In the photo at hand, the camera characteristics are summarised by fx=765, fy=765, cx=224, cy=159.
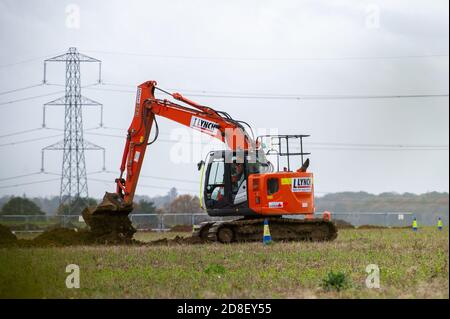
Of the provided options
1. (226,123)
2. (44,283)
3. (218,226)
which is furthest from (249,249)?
(44,283)

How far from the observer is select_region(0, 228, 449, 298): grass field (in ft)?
A: 42.0

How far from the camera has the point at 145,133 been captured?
90.2 feet

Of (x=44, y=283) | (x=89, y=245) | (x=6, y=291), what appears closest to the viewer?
(x=6, y=291)

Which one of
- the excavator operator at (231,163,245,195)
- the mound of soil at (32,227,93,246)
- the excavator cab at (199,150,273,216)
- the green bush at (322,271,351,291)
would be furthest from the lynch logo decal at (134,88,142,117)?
the green bush at (322,271,351,291)

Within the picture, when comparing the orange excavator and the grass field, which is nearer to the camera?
the grass field

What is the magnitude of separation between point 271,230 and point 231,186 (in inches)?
81.0

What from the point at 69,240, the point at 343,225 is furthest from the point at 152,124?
the point at 343,225

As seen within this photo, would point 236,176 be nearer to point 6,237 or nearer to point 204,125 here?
point 204,125

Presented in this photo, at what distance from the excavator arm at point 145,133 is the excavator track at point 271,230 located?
2.65 meters

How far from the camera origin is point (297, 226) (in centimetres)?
2688

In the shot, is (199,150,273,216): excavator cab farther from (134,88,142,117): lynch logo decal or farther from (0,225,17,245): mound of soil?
(0,225,17,245): mound of soil
